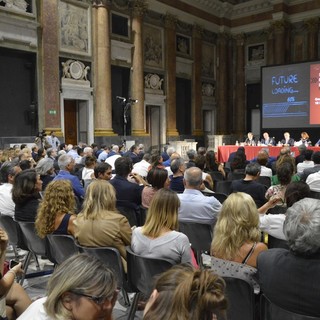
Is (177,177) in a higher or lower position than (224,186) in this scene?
higher

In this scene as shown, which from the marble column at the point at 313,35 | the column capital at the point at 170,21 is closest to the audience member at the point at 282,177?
the column capital at the point at 170,21

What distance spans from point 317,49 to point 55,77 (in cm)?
1340

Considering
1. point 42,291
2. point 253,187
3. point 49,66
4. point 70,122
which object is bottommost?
point 42,291

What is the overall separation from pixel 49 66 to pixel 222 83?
37.5 feet

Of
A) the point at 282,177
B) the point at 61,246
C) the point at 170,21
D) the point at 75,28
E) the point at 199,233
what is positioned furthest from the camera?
the point at 170,21

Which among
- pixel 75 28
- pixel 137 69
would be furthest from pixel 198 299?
pixel 137 69

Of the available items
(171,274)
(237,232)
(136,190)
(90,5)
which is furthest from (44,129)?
(171,274)

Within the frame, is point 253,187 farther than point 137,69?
No

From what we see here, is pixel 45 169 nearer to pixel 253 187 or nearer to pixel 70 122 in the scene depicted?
pixel 253 187

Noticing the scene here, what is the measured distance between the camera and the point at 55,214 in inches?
139

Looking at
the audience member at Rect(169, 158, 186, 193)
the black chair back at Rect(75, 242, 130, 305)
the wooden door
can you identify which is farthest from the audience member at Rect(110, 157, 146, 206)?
the wooden door

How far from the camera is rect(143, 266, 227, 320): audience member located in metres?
1.17

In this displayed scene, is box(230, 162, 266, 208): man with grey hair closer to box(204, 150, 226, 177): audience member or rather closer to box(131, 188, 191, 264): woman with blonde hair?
box(131, 188, 191, 264): woman with blonde hair

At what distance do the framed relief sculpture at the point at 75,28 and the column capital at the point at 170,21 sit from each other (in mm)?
4770
